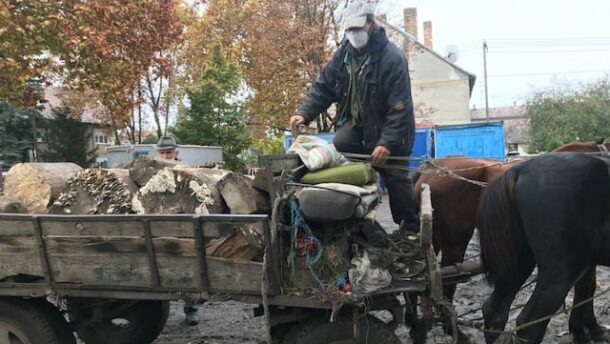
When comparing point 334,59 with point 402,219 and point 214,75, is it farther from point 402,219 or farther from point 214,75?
point 214,75

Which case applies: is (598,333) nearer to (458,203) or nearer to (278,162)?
(458,203)

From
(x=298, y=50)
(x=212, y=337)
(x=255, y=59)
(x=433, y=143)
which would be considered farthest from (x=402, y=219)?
(x=255, y=59)

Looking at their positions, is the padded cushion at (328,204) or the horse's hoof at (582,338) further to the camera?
the horse's hoof at (582,338)

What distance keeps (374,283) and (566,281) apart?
121cm

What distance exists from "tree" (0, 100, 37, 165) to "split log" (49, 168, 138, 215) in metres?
22.8

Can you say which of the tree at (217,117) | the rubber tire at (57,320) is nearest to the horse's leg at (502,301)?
the rubber tire at (57,320)

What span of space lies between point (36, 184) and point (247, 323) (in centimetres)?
243

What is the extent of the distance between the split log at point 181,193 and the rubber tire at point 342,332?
1.06 meters

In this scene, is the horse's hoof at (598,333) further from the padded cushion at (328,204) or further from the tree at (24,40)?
the tree at (24,40)

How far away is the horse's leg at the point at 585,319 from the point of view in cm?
436

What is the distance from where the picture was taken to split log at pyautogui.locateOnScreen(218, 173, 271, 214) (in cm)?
353

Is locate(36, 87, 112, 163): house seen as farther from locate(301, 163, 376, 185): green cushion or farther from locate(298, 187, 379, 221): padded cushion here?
locate(298, 187, 379, 221): padded cushion

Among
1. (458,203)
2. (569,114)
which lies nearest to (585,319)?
(458,203)

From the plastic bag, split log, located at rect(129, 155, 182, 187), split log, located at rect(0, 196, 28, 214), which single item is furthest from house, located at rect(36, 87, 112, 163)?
the plastic bag
